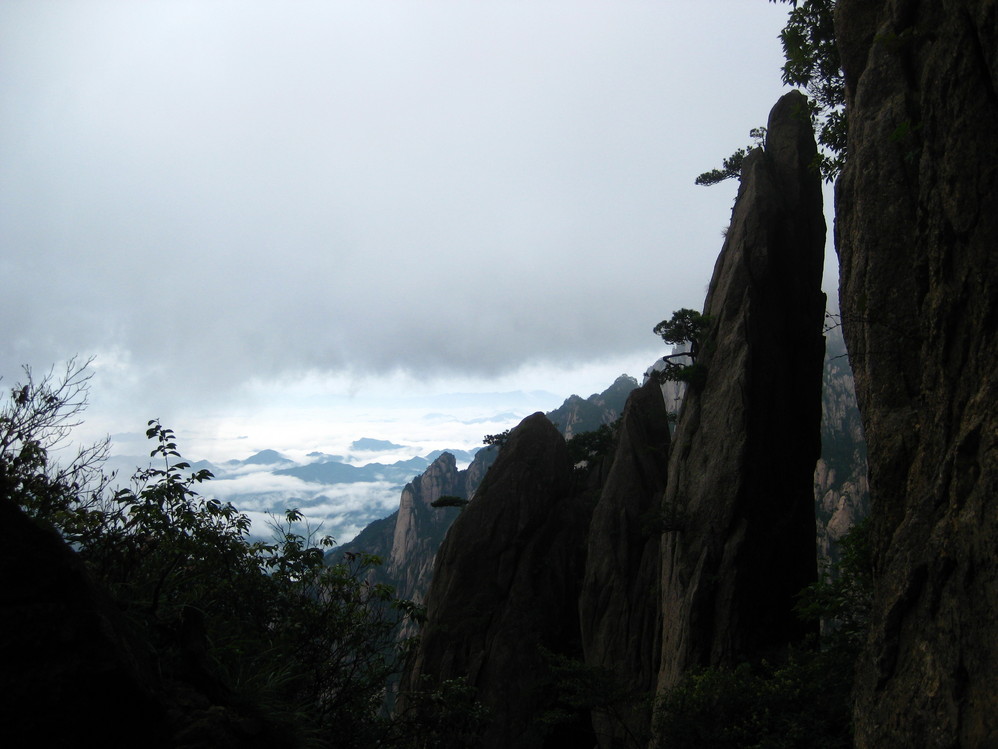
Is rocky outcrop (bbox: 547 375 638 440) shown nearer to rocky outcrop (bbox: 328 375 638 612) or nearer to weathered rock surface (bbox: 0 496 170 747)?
rocky outcrop (bbox: 328 375 638 612)

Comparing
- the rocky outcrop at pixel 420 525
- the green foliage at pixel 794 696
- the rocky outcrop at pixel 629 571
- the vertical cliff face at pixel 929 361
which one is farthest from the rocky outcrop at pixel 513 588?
the rocky outcrop at pixel 420 525

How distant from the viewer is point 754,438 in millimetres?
19484

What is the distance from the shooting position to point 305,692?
9008 mm

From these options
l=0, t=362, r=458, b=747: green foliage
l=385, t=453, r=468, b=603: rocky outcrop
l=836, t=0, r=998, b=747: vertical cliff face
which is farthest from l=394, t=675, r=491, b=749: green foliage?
l=385, t=453, r=468, b=603: rocky outcrop

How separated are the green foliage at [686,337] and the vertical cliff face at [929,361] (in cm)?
1281

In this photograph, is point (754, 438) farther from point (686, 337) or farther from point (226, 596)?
point (226, 596)

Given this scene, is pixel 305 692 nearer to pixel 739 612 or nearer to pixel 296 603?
pixel 296 603

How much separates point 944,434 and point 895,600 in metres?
2.21

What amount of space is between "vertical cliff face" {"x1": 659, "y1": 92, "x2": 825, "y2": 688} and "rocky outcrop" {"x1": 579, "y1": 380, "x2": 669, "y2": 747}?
93.4 inches

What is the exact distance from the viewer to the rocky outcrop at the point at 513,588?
29.6 meters

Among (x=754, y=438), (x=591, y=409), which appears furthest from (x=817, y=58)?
(x=591, y=409)

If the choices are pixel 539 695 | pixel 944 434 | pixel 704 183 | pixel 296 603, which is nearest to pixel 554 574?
pixel 539 695

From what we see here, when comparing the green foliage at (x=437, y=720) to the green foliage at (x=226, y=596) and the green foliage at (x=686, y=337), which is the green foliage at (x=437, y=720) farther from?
the green foliage at (x=686, y=337)

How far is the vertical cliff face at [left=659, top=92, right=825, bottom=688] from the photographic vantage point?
1861 centimetres
